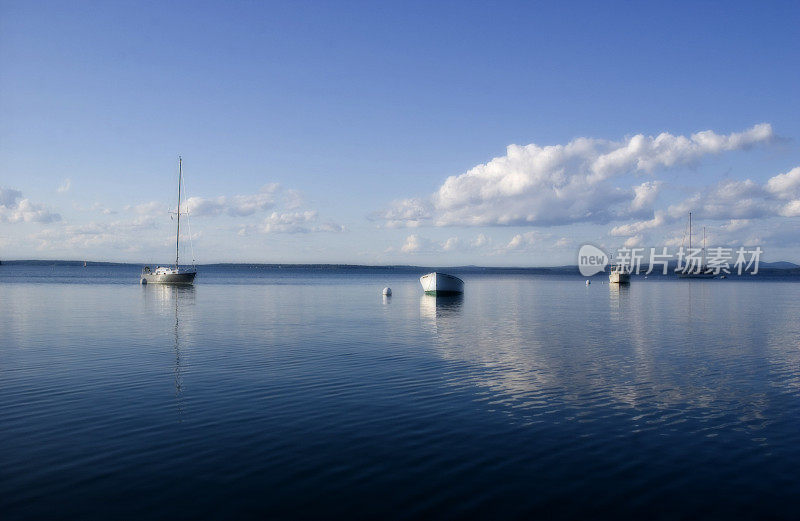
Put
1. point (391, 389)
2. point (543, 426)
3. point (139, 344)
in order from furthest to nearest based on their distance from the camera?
1. point (139, 344)
2. point (391, 389)
3. point (543, 426)

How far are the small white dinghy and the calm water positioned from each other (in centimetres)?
4846

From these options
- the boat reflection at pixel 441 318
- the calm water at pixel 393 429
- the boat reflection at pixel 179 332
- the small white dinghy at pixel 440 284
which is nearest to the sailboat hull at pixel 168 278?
the boat reflection at pixel 179 332

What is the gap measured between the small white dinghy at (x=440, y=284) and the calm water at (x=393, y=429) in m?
48.5

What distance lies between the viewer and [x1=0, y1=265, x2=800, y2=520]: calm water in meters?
10.2

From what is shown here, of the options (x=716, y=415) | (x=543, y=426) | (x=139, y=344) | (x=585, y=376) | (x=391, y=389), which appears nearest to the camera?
(x=543, y=426)

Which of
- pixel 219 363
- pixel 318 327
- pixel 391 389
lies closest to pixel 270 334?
pixel 318 327

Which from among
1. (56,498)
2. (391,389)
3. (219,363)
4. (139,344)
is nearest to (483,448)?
(391,389)

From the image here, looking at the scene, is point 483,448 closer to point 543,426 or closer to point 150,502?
point 543,426

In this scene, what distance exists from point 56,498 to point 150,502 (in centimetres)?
171

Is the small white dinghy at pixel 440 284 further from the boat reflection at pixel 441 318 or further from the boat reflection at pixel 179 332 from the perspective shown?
the boat reflection at pixel 179 332

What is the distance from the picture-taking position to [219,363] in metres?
24.6

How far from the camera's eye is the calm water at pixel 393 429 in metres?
10.2

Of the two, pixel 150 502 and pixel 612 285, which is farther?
pixel 612 285

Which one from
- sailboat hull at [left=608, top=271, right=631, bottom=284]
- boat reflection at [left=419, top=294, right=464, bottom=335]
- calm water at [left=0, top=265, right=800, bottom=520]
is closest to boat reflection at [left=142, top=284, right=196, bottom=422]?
calm water at [left=0, top=265, right=800, bottom=520]
